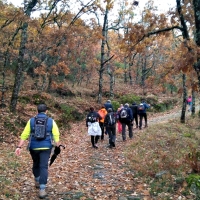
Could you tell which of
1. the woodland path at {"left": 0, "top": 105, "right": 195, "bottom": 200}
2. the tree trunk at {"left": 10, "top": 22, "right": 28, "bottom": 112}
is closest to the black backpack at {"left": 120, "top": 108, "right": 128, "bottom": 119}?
the woodland path at {"left": 0, "top": 105, "right": 195, "bottom": 200}

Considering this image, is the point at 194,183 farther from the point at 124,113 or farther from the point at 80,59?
the point at 80,59

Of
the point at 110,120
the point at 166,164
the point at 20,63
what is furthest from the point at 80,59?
the point at 166,164

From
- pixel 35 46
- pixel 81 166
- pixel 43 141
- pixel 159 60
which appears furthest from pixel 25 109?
pixel 159 60

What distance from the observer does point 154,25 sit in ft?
35.5

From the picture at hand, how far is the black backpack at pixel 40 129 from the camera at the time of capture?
6.13m

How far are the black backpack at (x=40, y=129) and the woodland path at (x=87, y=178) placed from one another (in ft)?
4.76

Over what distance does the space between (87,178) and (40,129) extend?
275 centimetres

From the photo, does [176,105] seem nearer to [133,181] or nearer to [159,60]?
[159,60]

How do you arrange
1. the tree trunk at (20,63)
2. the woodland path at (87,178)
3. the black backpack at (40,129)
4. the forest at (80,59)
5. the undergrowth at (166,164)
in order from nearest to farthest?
the black backpack at (40,129) → the woodland path at (87,178) → the undergrowth at (166,164) → the forest at (80,59) → the tree trunk at (20,63)

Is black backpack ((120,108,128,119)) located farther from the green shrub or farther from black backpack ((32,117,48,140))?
black backpack ((32,117,48,140))

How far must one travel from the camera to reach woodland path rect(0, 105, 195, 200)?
21.7ft

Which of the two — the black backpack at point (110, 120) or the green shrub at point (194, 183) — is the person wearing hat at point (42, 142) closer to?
the green shrub at point (194, 183)

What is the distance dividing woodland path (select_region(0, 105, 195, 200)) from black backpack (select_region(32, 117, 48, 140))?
1.45 meters

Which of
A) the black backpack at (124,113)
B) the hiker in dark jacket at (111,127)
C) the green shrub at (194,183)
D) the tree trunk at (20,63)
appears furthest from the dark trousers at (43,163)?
the tree trunk at (20,63)
